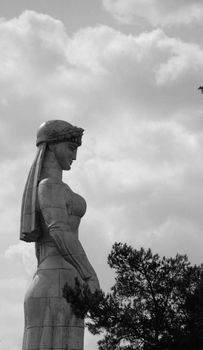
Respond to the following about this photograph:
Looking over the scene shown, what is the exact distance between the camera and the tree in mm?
26328

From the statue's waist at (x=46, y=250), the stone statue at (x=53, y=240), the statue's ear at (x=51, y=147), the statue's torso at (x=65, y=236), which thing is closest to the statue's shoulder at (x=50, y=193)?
the stone statue at (x=53, y=240)

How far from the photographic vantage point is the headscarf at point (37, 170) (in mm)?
28609

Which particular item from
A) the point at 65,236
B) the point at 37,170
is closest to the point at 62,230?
the point at 65,236

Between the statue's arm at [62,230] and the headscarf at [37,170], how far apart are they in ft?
1.03

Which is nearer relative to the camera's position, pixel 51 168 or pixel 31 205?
pixel 31 205

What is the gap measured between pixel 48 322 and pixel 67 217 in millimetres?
2726

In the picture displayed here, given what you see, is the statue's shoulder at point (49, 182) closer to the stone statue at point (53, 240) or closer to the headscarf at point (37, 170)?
the stone statue at point (53, 240)

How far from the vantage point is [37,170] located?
2898 cm

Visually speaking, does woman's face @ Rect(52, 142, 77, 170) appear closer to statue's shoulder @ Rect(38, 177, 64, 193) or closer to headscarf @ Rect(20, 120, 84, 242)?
headscarf @ Rect(20, 120, 84, 242)

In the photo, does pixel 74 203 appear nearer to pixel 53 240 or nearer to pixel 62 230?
pixel 62 230

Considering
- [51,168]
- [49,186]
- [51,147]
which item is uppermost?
[51,147]

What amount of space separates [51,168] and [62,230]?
1.89 m

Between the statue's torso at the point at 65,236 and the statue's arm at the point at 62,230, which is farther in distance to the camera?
the statue's torso at the point at 65,236

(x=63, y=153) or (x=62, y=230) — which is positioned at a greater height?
(x=63, y=153)
